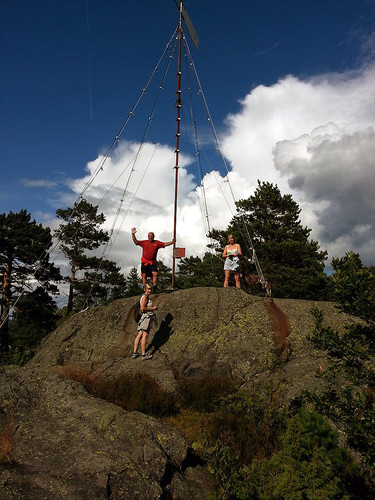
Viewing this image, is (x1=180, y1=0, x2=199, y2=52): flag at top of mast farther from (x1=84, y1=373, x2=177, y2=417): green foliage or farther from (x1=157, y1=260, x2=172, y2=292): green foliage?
(x1=157, y1=260, x2=172, y2=292): green foliage

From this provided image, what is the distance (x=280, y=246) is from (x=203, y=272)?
9668 millimetres

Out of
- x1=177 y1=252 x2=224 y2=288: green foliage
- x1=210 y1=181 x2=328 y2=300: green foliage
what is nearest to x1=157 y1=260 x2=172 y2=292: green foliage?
x1=177 y1=252 x2=224 y2=288: green foliage

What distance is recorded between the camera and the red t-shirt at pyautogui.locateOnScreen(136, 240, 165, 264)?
10.8m

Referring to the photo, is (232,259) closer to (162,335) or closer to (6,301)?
(162,335)

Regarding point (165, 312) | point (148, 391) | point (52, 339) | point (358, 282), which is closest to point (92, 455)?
point (148, 391)

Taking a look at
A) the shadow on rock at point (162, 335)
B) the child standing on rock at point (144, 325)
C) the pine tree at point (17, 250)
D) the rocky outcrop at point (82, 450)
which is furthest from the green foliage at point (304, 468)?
the pine tree at point (17, 250)

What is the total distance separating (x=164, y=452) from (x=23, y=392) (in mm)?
2621

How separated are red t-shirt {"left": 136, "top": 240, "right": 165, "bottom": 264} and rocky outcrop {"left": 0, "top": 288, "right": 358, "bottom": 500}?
161cm

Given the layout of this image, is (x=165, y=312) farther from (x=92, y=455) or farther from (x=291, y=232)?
(x=291, y=232)

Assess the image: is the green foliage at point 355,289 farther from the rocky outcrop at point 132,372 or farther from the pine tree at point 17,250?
the pine tree at point 17,250

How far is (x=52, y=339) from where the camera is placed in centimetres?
1147

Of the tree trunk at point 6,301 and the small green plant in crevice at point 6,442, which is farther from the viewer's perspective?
the tree trunk at point 6,301

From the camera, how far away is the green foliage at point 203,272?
27.0 metres

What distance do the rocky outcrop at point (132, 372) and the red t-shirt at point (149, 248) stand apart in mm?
1608
